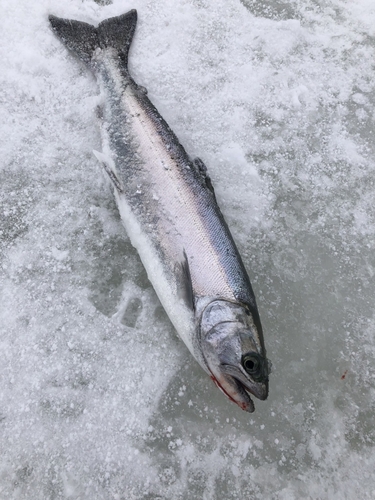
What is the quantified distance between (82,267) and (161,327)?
0.72 meters

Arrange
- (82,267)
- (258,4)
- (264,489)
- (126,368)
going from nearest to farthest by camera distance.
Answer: (264,489) → (126,368) → (82,267) → (258,4)

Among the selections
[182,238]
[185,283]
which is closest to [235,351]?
[185,283]

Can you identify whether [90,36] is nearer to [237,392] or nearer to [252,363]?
[252,363]

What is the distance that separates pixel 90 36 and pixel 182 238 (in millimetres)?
2002

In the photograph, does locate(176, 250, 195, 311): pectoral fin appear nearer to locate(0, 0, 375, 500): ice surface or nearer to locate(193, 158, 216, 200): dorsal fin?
locate(0, 0, 375, 500): ice surface

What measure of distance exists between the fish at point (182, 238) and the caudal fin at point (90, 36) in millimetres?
156

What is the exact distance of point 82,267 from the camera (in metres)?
3.00

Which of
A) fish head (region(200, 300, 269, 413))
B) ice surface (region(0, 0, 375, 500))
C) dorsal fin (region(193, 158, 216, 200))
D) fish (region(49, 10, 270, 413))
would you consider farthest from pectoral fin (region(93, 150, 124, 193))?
fish head (region(200, 300, 269, 413))

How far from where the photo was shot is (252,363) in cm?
238

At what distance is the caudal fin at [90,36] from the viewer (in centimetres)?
340

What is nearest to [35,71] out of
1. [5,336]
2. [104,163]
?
[104,163]

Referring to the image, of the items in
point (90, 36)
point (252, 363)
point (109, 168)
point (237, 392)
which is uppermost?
point (90, 36)

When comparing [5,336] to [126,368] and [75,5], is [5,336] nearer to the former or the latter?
[126,368]

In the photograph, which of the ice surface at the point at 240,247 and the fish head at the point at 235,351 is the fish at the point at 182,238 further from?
the ice surface at the point at 240,247
